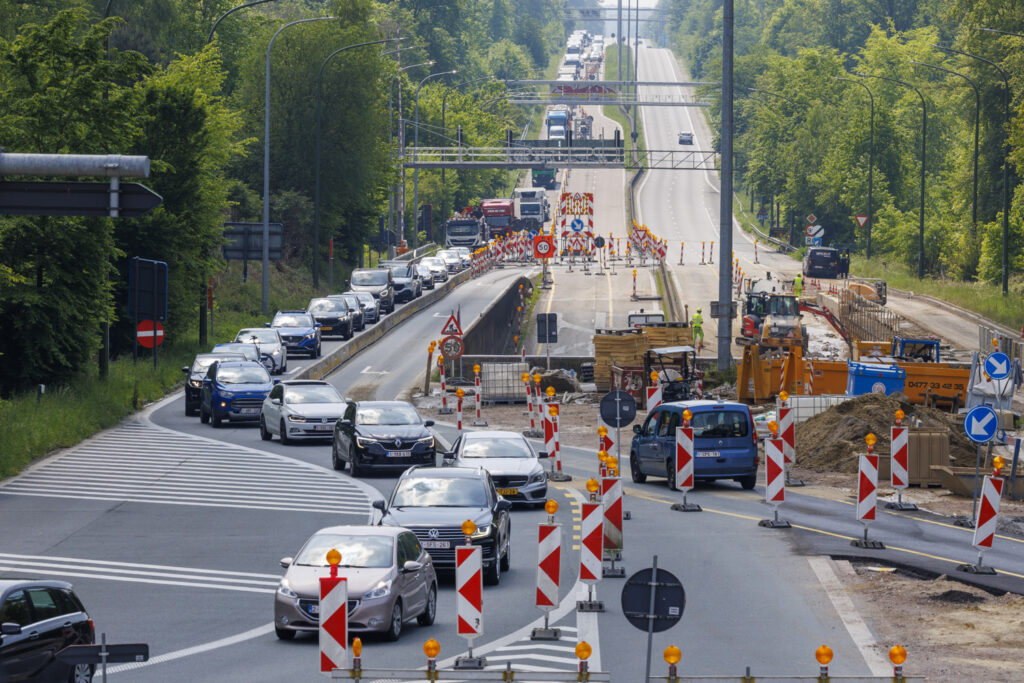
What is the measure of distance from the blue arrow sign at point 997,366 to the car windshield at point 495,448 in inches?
297

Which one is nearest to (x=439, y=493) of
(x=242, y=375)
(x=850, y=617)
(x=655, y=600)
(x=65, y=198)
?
(x=850, y=617)

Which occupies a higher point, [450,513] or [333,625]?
[333,625]

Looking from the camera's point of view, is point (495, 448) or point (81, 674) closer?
point (81, 674)

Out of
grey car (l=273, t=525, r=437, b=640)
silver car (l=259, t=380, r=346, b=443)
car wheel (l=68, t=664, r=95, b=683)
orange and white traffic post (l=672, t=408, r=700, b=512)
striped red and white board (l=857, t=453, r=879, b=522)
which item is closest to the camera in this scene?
car wheel (l=68, t=664, r=95, b=683)

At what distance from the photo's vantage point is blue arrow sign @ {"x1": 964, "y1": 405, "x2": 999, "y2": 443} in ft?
74.9

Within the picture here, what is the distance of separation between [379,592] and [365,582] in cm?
17

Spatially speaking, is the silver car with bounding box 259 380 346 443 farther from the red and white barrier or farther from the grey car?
the red and white barrier

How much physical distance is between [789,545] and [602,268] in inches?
2727

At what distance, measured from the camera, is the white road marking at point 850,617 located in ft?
47.3

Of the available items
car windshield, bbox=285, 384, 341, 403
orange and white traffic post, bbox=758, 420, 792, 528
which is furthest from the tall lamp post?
orange and white traffic post, bbox=758, 420, 792, 528

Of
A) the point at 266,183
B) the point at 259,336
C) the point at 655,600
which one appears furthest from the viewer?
the point at 266,183

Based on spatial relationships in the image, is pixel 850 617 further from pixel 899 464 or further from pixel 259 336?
pixel 259 336

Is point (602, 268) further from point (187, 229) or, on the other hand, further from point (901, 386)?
point (901, 386)

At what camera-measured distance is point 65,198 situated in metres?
18.2
